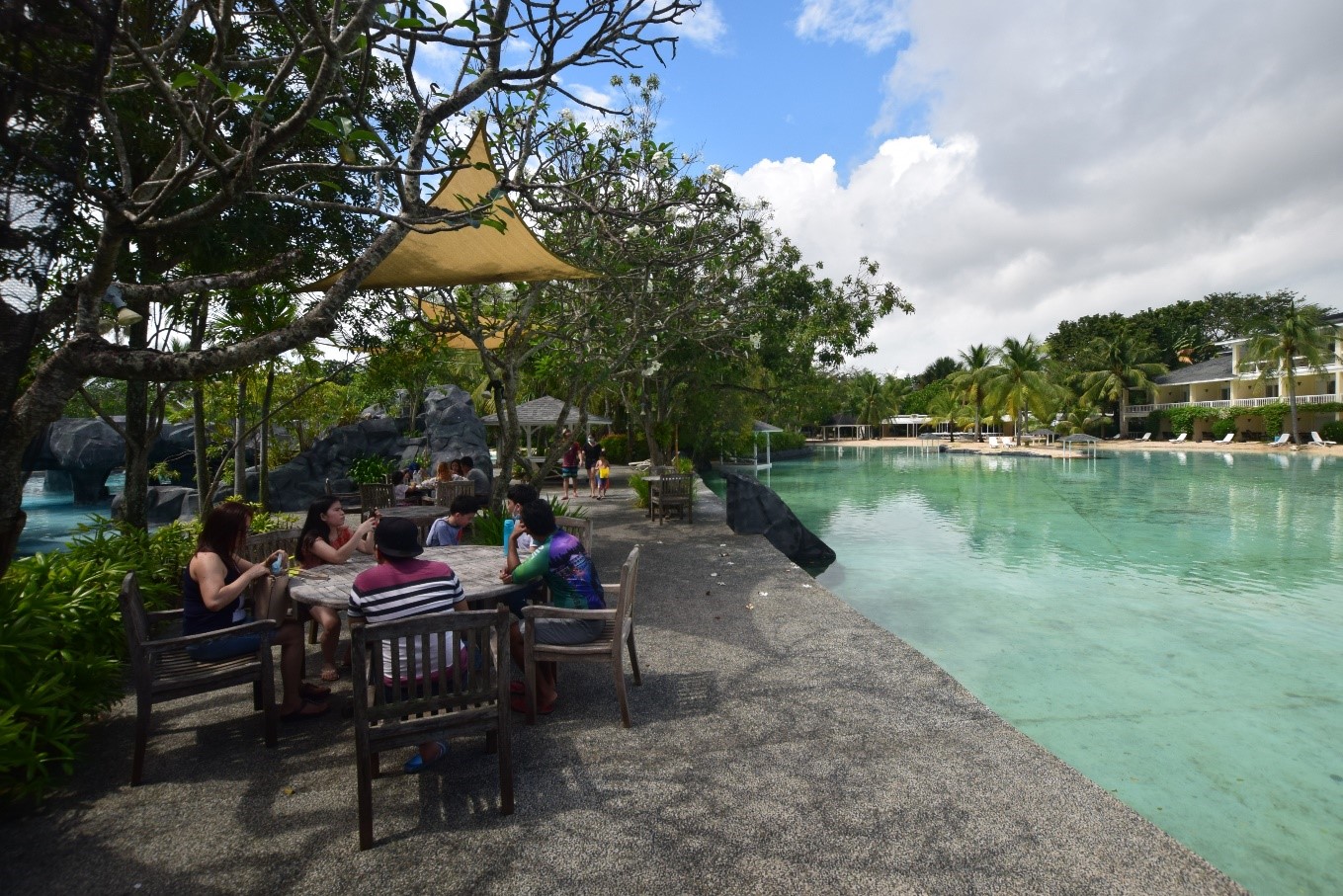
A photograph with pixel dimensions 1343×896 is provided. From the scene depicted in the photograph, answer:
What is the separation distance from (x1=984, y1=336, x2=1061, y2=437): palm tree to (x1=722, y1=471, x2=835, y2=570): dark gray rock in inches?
1678

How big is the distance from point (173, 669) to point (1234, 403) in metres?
61.4

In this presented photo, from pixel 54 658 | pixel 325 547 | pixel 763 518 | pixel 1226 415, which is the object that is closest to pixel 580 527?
pixel 325 547

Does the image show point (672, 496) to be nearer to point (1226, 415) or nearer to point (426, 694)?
point (426, 694)

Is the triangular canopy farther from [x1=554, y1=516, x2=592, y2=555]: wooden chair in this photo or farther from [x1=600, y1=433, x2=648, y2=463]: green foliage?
[x1=600, y1=433, x2=648, y2=463]: green foliage

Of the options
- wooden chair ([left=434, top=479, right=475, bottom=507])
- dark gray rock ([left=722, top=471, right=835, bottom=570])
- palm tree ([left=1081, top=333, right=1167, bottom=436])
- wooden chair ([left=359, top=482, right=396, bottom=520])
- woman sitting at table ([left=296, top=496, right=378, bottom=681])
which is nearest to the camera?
woman sitting at table ([left=296, top=496, right=378, bottom=681])

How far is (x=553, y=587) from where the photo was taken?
404 centimetres

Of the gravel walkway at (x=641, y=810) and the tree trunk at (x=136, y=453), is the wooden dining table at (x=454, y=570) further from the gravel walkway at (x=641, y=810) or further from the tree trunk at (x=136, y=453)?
the tree trunk at (x=136, y=453)

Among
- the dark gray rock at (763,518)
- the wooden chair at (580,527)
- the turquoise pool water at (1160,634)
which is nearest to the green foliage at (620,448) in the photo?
the turquoise pool water at (1160,634)

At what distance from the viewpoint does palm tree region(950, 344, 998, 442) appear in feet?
172

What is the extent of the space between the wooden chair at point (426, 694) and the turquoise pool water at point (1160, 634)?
167 inches

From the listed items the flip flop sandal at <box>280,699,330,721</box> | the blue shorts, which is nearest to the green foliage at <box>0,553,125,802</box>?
the blue shorts

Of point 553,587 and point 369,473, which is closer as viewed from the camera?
point 553,587

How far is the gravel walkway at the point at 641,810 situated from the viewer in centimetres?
261

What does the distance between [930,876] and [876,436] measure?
260ft
